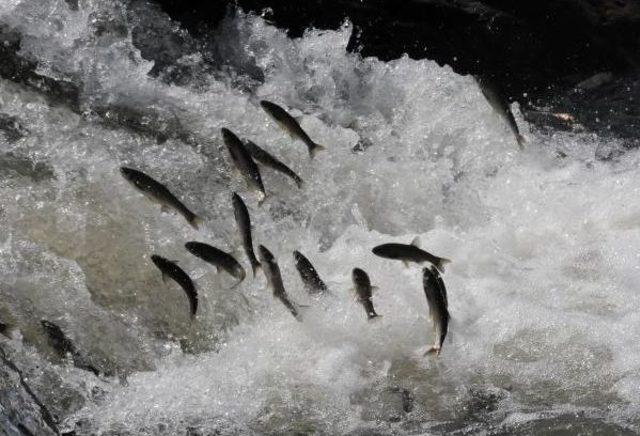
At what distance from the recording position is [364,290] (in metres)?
4.29

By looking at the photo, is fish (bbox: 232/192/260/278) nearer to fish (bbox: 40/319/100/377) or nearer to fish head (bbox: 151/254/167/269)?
fish head (bbox: 151/254/167/269)

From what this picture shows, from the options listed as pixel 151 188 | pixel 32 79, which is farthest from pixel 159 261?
pixel 32 79

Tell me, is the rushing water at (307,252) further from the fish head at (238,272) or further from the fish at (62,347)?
the fish head at (238,272)

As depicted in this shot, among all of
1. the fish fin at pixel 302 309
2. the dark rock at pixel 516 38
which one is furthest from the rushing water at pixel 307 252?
the dark rock at pixel 516 38

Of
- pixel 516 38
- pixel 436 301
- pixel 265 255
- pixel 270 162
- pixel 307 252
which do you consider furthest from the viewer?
pixel 516 38

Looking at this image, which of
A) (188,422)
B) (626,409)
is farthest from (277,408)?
(626,409)

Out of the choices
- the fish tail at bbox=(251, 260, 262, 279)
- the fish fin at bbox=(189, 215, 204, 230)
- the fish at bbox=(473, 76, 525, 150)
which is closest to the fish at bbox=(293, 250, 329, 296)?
the fish tail at bbox=(251, 260, 262, 279)

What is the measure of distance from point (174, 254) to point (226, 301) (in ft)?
1.15

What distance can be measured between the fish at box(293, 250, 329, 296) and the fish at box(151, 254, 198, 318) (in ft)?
1.70

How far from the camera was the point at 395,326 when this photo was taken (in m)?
4.51

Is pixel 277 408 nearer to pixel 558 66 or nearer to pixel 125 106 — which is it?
pixel 125 106

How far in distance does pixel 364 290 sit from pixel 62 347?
1.36 m

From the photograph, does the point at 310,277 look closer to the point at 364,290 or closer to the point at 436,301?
the point at 364,290

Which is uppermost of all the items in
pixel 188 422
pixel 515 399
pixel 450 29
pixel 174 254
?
pixel 450 29
